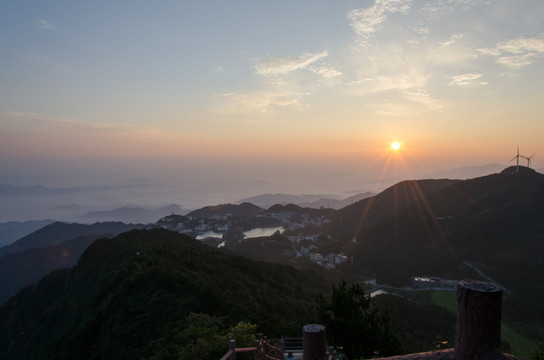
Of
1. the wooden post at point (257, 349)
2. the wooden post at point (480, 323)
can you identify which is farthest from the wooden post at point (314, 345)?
the wooden post at point (257, 349)

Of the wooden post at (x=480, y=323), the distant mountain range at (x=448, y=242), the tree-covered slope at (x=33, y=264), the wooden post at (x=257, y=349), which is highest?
the wooden post at (x=480, y=323)

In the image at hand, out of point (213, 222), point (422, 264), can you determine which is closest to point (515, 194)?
point (422, 264)

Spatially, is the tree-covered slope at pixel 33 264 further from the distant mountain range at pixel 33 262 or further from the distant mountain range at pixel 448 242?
the distant mountain range at pixel 448 242

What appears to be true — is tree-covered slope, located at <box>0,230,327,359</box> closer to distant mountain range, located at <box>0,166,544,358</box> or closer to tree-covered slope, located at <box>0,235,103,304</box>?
distant mountain range, located at <box>0,166,544,358</box>

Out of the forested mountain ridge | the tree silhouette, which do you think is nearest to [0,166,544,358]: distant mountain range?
the tree silhouette

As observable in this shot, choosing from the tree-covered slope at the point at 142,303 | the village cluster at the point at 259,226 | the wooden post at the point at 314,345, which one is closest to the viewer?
the wooden post at the point at 314,345

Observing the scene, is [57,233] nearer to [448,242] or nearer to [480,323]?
[448,242]
